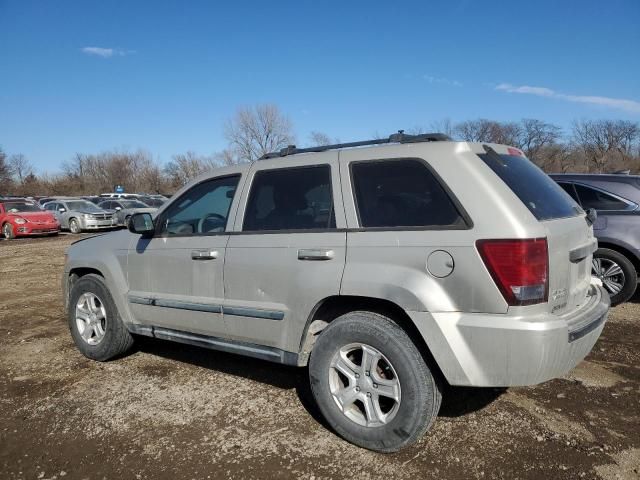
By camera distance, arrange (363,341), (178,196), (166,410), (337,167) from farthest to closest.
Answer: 1. (178,196)
2. (166,410)
3. (337,167)
4. (363,341)

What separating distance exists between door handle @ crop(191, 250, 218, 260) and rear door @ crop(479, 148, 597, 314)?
2036mm

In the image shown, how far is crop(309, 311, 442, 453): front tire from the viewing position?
2.85m

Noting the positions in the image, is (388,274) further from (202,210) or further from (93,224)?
(93,224)

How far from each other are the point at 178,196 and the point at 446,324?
8.35 feet

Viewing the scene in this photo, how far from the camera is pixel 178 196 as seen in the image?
4.20 metres

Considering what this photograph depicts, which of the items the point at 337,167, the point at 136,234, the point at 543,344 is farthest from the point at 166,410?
the point at 543,344

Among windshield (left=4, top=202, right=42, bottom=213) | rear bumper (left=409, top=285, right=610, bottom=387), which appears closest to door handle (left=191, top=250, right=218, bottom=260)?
rear bumper (left=409, top=285, right=610, bottom=387)

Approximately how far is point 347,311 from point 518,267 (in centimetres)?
112

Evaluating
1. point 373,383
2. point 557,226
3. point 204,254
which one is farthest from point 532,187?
point 204,254

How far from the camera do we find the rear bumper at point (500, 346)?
2602 millimetres

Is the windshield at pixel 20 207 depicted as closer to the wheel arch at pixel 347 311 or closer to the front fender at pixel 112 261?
the front fender at pixel 112 261

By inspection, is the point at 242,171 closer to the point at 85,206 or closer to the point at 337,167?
the point at 337,167

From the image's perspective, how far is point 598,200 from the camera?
20.8 feet

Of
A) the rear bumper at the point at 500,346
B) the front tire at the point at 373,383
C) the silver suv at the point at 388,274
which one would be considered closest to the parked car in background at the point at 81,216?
the silver suv at the point at 388,274
